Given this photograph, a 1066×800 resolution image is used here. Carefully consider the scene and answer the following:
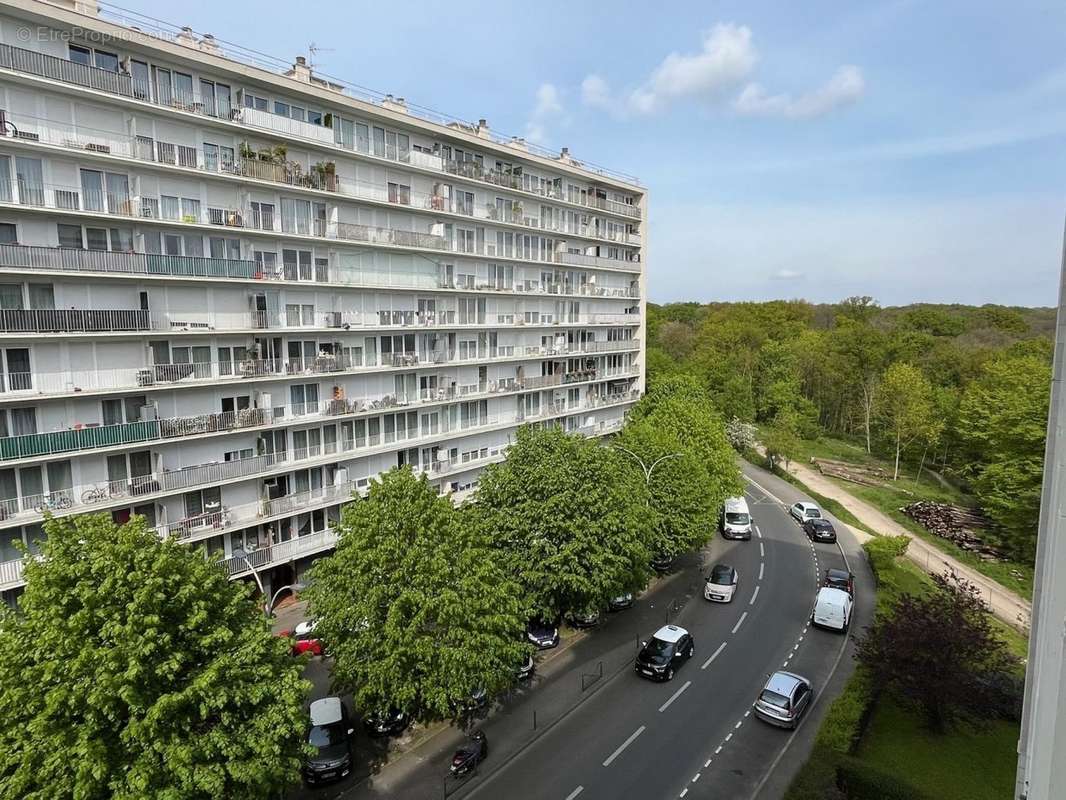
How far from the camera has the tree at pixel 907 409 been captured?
63.8m

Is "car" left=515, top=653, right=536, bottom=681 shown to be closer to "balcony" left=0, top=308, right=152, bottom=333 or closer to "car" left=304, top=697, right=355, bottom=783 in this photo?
"car" left=304, top=697, right=355, bottom=783

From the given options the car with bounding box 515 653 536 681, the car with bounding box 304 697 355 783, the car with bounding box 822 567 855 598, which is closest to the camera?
the car with bounding box 304 697 355 783

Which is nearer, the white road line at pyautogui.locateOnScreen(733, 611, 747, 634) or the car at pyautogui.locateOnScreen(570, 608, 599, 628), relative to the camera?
the car at pyautogui.locateOnScreen(570, 608, 599, 628)

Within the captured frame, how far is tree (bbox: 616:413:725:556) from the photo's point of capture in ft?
110

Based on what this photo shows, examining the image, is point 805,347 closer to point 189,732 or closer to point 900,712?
point 900,712

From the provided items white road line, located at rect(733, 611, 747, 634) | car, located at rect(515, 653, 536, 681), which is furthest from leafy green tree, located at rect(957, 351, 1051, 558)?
car, located at rect(515, 653, 536, 681)

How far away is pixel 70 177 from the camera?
78.4 ft

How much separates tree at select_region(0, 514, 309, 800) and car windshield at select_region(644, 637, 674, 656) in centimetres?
1580

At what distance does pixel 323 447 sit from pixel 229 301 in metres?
8.64

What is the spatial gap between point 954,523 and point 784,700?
36.5 meters

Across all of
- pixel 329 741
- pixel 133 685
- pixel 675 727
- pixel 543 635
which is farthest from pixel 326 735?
pixel 675 727

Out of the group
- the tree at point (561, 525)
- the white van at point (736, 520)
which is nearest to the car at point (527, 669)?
the tree at point (561, 525)

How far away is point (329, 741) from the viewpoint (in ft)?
68.5

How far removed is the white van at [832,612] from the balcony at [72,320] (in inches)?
1306
